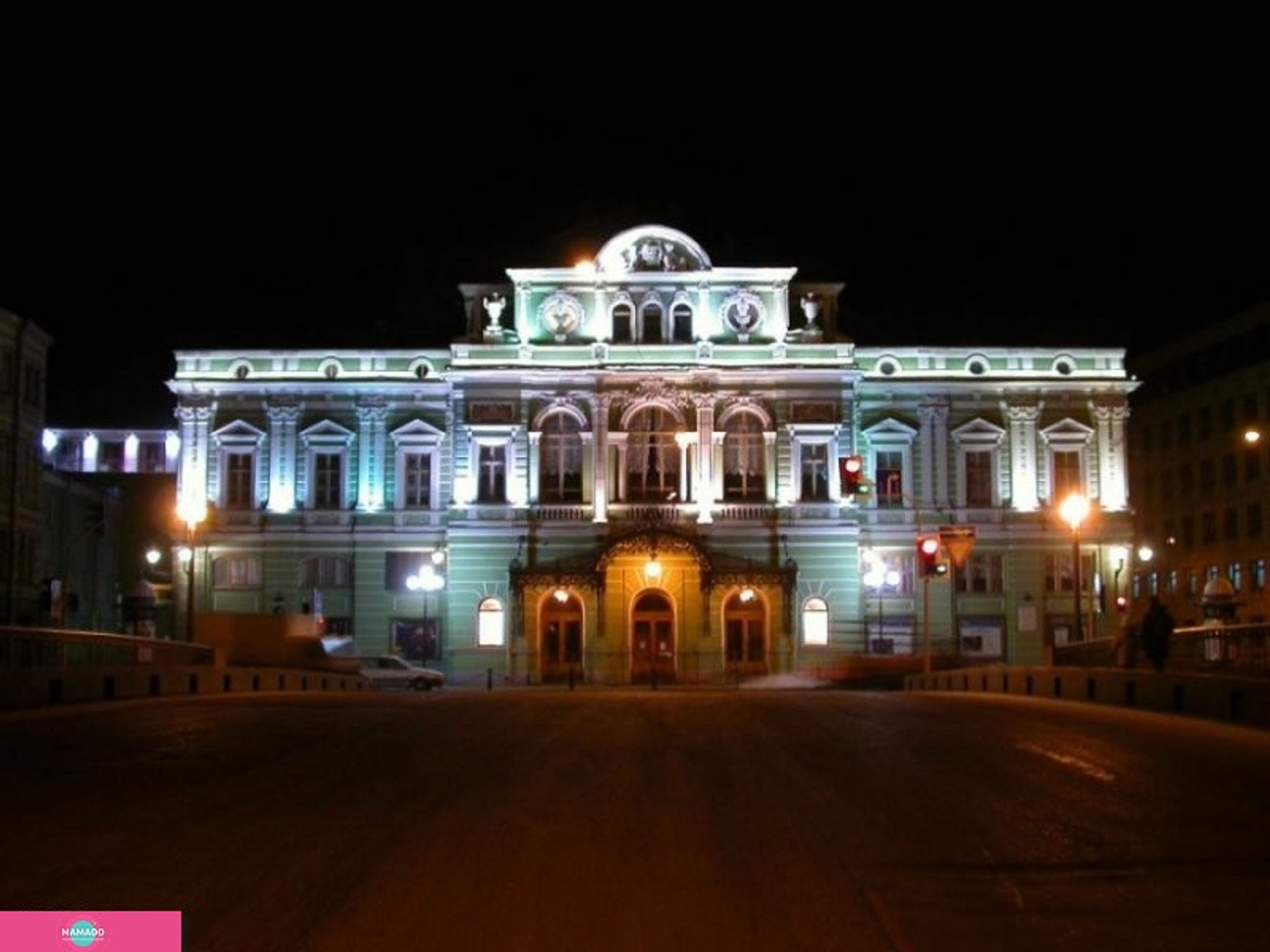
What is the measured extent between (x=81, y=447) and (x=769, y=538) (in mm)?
46209

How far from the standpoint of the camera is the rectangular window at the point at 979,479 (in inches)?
3120

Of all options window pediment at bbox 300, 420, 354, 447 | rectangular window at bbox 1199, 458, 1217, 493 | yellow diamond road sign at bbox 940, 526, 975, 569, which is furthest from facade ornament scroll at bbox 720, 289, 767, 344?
rectangular window at bbox 1199, 458, 1217, 493

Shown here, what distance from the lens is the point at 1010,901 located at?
41.0ft

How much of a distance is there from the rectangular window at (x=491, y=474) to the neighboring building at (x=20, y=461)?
1923 cm

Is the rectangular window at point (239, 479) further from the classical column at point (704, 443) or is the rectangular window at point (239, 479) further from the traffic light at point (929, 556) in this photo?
the traffic light at point (929, 556)

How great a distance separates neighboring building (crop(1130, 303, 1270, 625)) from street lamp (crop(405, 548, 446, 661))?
119ft

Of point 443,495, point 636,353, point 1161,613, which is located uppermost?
point 636,353

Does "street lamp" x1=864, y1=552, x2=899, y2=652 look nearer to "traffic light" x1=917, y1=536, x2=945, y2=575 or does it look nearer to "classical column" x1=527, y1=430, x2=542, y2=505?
"classical column" x1=527, y1=430, x2=542, y2=505

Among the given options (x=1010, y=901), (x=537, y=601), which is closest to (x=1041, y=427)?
(x=537, y=601)

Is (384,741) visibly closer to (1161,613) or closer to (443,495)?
(1161,613)

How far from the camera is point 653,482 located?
77125mm

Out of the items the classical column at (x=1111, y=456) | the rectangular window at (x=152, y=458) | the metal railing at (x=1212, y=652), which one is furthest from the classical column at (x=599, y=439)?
the metal railing at (x=1212, y=652)

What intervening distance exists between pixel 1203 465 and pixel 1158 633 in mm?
67299

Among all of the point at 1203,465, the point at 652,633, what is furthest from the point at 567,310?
the point at 1203,465
